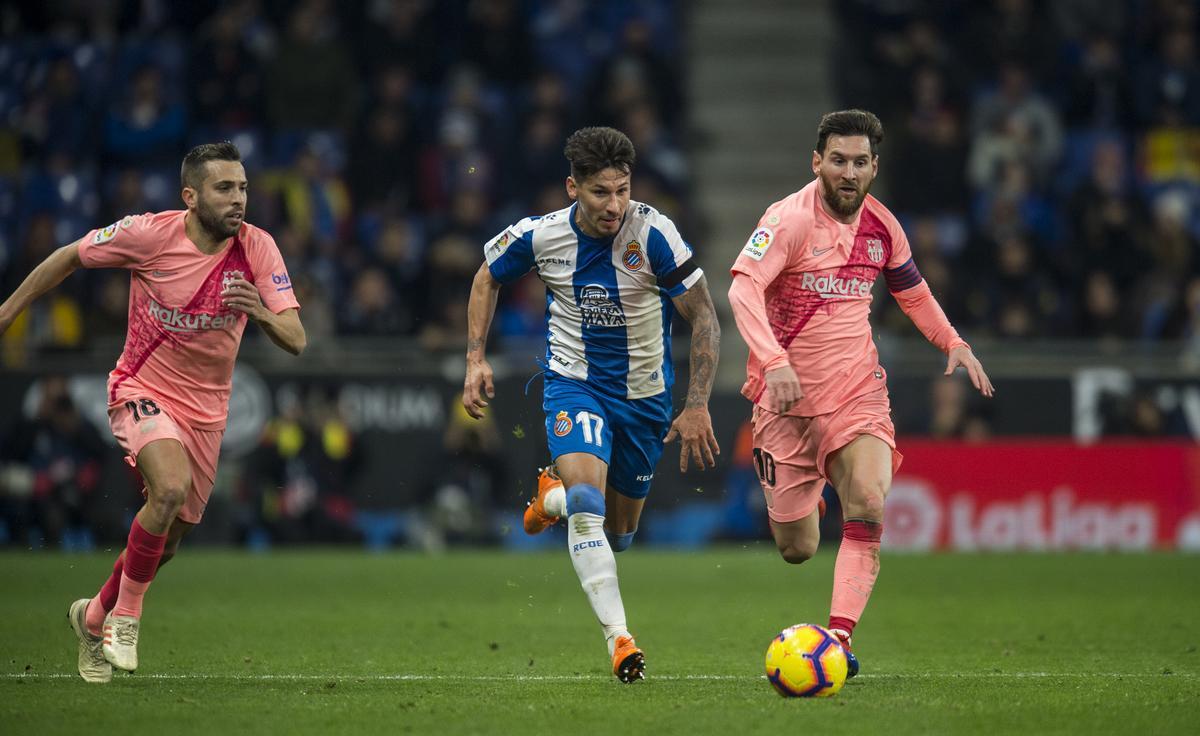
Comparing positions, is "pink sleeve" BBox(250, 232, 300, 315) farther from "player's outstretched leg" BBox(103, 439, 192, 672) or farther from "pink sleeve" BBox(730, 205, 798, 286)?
"pink sleeve" BBox(730, 205, 798, 286)

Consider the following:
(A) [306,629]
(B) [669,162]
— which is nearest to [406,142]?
(B) [669,162]

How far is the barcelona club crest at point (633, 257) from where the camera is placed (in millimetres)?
8742

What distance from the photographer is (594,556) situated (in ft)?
27.2

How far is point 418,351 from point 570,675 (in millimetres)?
9765

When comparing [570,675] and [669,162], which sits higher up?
[669,162]

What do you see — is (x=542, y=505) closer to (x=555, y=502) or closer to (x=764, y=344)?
(x=555, y=502)

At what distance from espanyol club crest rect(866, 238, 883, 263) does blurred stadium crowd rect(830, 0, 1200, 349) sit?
10.1m

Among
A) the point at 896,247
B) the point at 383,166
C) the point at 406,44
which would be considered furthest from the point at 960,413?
the point at 896,247

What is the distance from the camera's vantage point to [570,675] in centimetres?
870

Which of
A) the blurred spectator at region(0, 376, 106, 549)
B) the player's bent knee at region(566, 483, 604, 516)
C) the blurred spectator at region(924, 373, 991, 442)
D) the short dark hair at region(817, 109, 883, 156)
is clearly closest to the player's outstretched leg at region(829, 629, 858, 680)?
the player's bent knee at region(566, 483, 604, 516)

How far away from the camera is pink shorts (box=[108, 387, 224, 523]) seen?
28.2 ft

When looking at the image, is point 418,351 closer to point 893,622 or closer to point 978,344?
point 978,344

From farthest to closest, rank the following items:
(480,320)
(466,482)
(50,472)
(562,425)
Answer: (466,482) → (50,472) → (480,320) → (562,425)

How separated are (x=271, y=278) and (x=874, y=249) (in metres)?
3.02
